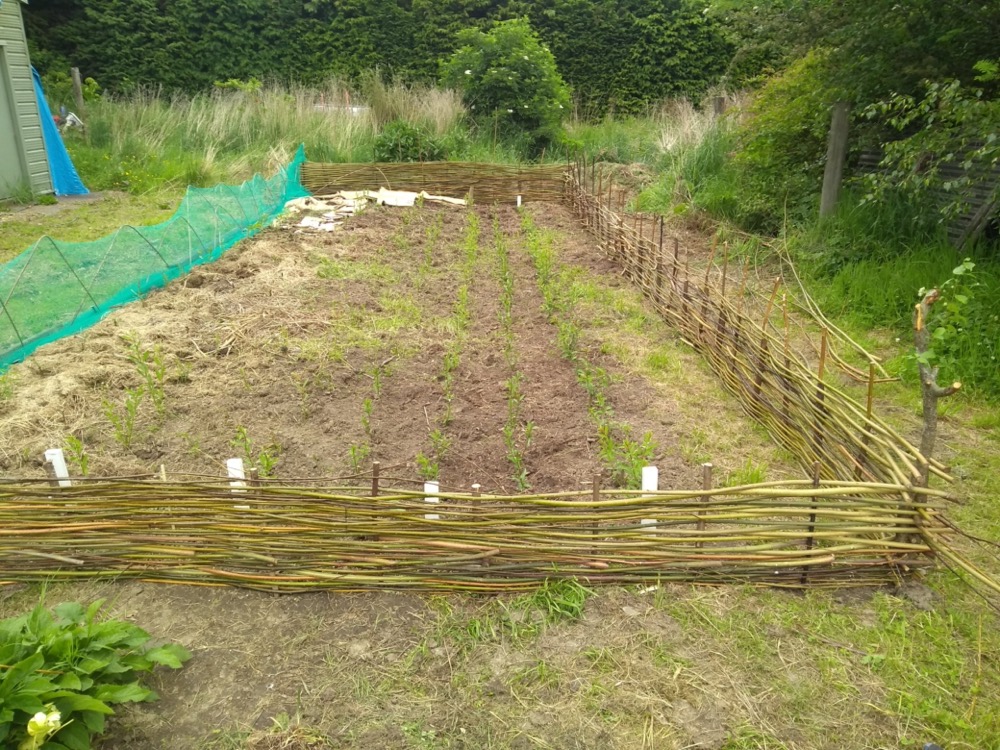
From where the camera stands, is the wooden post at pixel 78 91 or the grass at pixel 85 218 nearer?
the grass at pixel 85 218

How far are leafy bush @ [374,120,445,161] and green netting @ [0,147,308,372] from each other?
383 cm

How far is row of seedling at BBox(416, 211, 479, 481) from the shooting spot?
330cm

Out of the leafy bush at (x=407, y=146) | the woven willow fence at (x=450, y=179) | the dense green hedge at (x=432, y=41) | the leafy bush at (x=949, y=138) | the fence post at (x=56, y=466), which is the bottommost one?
the fence post at (x=56, y=466)

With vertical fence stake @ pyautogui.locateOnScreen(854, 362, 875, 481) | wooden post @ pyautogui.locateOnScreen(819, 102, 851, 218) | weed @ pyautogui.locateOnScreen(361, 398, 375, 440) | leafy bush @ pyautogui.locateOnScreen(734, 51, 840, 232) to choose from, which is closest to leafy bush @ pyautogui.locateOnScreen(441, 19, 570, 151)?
leafy bush @ pyautogui.locateOnScreen(734, 51, 840, 232)

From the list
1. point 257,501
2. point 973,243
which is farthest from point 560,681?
point 973,243

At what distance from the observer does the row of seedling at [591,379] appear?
3191mm

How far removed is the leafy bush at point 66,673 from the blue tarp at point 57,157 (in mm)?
9605

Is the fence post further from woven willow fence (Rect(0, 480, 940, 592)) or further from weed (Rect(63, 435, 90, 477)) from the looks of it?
weed (Rect(63, 435, 90, 477))

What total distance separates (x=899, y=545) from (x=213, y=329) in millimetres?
4174

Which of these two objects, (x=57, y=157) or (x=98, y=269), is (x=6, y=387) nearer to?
(x=98, y=269)

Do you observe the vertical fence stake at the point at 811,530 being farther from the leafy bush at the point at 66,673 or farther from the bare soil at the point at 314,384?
the leafy bush at the point at 66,673

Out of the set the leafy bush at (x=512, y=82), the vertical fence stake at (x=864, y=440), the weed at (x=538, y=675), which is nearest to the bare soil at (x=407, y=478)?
the weed at (x=538, y=675)

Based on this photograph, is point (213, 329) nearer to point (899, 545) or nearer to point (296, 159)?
point (899, 545)

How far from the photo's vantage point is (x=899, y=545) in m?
2.41
